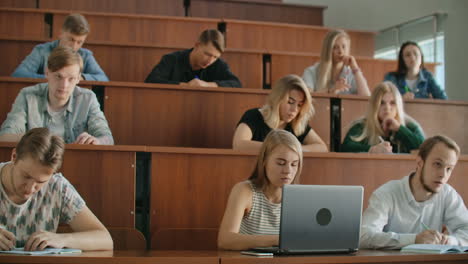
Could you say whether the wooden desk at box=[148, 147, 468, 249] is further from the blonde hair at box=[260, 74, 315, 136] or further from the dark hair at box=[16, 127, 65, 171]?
the dark hair at box=[16, 127, 65, 171]

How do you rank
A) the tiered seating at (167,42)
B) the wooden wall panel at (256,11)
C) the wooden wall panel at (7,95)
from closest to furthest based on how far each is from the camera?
the wooden wall panel at (7,95)
the tiered seating at (167,42)
the wooden wall panel at (256,11)

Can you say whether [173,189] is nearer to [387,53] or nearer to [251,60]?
[251,60]

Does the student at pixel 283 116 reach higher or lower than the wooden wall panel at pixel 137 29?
lower

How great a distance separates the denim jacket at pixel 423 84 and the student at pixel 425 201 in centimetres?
185

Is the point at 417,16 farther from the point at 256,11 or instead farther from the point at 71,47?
the point at 71,47

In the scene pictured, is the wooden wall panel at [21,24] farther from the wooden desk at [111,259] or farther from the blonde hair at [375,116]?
the wooden desk at [111,259]

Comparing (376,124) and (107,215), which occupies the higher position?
(376,124)

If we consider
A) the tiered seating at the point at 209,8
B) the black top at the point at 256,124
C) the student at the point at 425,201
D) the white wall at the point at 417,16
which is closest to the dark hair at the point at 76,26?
the black top at the point at 256,124

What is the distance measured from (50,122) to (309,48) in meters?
3.00

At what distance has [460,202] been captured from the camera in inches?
97.8

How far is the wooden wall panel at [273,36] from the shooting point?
5.22 m

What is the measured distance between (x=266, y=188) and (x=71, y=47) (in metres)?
1.69

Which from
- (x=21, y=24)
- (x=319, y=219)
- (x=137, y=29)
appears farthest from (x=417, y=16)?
(x=319, y=219)

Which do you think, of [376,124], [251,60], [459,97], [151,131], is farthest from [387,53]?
[151,131]
